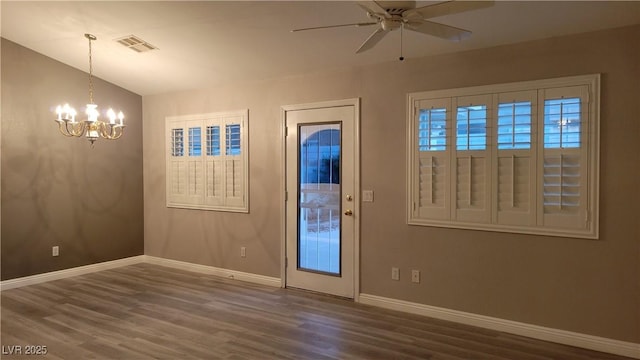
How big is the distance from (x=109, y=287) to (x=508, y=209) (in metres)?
4.57

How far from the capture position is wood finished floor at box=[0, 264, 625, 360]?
3100mm

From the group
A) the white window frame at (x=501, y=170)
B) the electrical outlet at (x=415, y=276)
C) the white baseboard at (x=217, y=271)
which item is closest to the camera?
the white window frame at (x=501, y=170)

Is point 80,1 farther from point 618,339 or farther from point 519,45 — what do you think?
point 618,339

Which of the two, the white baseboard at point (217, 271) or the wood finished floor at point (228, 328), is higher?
the white baseboard at point (217, 271)

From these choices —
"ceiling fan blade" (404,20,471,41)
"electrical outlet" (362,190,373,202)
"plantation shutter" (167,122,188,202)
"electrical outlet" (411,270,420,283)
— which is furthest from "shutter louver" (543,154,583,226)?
"plantation shutter" (167,122,188,202)

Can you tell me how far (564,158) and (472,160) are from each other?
72 cm

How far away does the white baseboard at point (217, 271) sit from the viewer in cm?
491

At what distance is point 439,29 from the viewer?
2.48 metres

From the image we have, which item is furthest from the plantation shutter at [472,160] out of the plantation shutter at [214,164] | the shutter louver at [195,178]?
the shutter louver at [195,178]

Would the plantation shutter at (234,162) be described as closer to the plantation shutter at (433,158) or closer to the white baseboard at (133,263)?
the white baseboard at (133,263)

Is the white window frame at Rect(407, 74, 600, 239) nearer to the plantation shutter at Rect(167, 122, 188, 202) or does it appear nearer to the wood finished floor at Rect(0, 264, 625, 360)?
the wood finished floor at Rect(0, 264, 625, 360)

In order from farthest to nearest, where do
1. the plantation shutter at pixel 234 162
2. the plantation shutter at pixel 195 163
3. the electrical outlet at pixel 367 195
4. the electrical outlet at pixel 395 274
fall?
the plantation shutter at pixel 195 163 → the plantation shutter at pixel 234 162 → the electrical outlet at pixel 367 195 → the electrical outlet at pixel 395 274

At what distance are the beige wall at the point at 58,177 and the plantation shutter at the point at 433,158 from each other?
438 cm

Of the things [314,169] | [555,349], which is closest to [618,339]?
[555,349]
